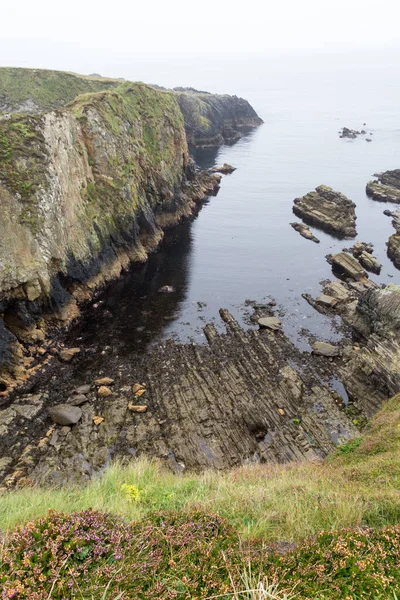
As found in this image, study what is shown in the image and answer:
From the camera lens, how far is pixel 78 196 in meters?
39.0

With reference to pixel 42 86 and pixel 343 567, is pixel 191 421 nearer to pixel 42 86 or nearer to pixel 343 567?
pixel 343 567

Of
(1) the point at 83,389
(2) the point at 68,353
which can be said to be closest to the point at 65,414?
(1) the point at 83,389

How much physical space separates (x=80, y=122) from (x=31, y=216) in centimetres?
1743

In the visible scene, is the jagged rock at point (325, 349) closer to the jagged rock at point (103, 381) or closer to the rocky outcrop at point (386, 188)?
the jagged rock at point (103, 381)

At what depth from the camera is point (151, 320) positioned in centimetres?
3562

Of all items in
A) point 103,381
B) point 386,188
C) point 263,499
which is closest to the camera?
point 263,499

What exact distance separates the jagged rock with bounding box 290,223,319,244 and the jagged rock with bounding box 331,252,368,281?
32.7 feet

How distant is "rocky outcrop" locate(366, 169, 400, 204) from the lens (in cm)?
7907

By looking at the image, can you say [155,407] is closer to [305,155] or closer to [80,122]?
[80,122]

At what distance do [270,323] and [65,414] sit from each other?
68.1 ft

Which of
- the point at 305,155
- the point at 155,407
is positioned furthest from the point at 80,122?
the point at 305,155

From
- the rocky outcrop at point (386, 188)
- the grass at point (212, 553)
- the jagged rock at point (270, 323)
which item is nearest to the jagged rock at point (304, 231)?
the rocky outcrop at point (386, 188)

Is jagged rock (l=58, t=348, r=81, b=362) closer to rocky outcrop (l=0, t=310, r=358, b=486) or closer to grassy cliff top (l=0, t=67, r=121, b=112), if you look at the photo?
rocky outcrop (l=0, t=310, r=358, b=486)

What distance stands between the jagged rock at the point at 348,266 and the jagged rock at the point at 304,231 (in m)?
9.96
